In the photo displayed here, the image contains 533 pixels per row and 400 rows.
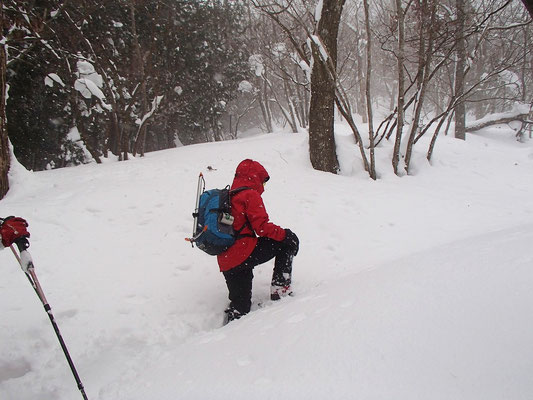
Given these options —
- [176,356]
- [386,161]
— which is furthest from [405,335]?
[386,161]

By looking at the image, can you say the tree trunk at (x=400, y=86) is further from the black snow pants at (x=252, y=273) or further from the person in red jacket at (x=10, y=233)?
the person in red jacket at (x=10, y=233)

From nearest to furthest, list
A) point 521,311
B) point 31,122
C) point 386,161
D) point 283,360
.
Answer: point 521,311
point 283,360
point 386,161
point 31,122

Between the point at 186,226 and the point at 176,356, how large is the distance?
7.86 ft

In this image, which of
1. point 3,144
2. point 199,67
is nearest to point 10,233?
point 3,144

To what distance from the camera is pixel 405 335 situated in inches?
66.2

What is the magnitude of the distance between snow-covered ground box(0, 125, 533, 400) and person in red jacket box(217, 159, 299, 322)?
0.89 feet

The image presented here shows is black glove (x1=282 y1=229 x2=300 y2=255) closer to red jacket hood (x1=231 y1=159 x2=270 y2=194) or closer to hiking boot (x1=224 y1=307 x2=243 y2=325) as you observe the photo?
red jacket hood (x1=231 y1=159 x2=270 y2=194)

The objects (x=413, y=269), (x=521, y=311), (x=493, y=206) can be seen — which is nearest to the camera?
(x=521, y=311)

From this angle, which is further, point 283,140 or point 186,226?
point 283,140

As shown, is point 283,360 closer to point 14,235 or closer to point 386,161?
point 14,235

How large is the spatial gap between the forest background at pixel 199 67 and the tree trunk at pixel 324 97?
0.08 ft

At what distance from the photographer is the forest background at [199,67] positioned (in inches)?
240

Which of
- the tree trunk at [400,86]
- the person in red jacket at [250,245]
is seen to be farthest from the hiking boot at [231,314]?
the tree trunk at [400,86]

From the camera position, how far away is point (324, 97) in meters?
6.18
